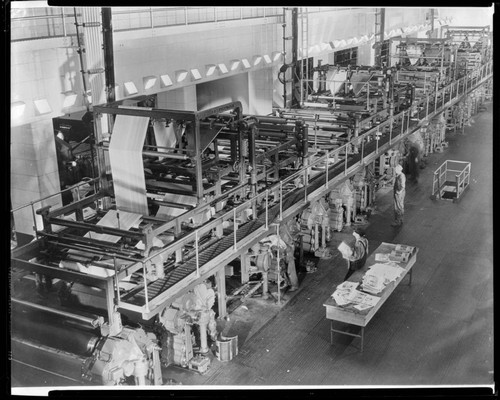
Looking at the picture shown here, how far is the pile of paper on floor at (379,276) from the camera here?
428 inches

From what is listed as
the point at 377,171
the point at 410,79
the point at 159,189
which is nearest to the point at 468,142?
the point at 410,79

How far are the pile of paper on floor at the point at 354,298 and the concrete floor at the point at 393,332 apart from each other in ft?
2.57

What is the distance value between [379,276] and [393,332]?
0.99 meters

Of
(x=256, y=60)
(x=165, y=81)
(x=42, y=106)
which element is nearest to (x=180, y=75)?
(x=165, y=81)

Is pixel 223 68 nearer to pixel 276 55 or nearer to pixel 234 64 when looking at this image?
pixel 234 64

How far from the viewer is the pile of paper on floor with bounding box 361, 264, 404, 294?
35.7ft

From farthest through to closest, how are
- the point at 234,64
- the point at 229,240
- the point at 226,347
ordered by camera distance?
the point at 234,64
the point at 229,240
the point at 226,347

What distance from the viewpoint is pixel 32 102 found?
11.4 meters

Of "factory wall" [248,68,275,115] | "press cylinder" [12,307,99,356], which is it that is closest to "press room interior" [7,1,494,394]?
"press cylinder" [12,307,99,356]

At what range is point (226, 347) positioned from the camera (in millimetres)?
10188

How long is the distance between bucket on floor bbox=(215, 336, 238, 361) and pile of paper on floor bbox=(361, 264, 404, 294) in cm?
245

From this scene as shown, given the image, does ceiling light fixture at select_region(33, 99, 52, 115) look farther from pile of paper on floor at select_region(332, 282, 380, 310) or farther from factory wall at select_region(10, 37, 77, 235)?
pile of paper on floor at select_region(332, 282, 380, 310)

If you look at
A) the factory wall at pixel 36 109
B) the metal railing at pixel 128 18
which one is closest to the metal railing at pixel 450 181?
the metal railing at pixel 128 18
